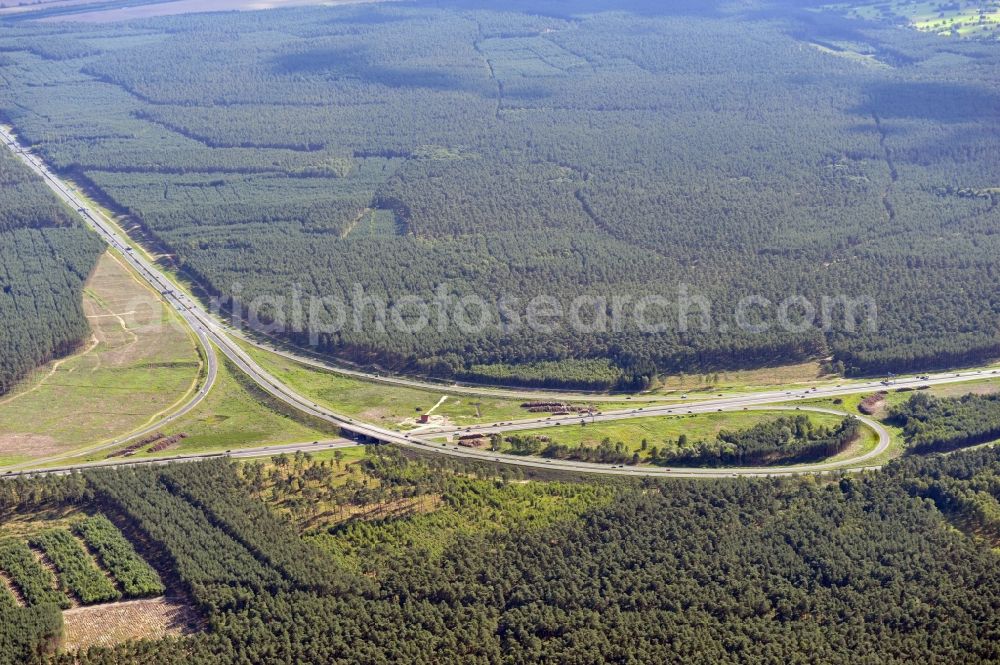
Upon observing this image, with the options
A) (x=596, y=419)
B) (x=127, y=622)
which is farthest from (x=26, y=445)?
(x=596, y=419)

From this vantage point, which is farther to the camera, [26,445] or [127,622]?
[26,445]

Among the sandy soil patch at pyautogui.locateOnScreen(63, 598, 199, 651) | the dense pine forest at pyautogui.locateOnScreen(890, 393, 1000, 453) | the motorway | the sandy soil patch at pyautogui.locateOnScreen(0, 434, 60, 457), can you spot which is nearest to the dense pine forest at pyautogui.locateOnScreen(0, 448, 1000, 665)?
the sandy soil patch at pyautogui.locateOnScreen(63, 598, 199, 651)

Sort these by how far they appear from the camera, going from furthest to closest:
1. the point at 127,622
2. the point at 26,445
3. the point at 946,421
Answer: the point at 946,421
the point at 26,445
the point at 127,622

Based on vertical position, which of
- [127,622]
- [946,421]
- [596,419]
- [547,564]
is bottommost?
[547,564]

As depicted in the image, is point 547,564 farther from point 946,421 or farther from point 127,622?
point 946,421

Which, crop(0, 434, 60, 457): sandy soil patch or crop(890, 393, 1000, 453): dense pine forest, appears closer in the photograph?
crop(0, 434, 60, 457): sandy soil patch

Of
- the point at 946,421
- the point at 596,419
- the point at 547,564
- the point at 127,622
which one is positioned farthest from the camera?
the point at 596,419

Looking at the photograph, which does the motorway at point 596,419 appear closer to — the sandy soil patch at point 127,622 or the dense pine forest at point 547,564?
the dense pine forest at point 547,564

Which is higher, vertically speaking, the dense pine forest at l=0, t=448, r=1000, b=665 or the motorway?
the motorway

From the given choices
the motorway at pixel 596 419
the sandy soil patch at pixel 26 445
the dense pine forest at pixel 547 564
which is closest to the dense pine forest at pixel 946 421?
the motorway at pixel 596 419

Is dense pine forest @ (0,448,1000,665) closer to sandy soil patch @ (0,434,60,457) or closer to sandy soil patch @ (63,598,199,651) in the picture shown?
sandy soil patch @ (63,598,199,651)
